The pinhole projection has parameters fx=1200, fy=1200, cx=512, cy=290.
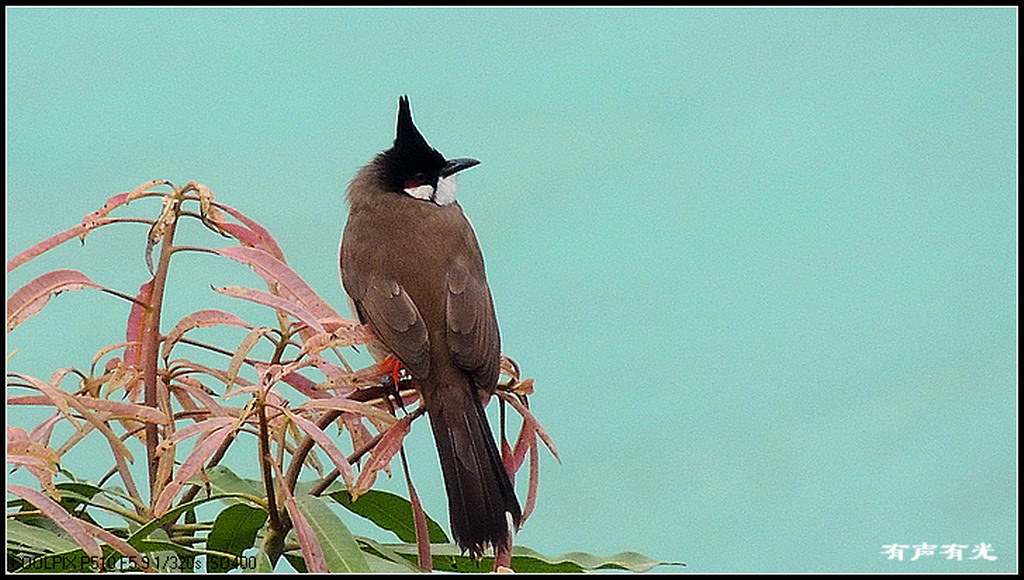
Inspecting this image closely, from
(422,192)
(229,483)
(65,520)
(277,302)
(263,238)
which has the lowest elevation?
(65,520)

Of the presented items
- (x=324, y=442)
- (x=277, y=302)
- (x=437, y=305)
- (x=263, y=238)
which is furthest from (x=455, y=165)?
(x=324, y=442)

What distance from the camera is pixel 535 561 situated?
1.13 meters

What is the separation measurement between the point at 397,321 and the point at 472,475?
26cm

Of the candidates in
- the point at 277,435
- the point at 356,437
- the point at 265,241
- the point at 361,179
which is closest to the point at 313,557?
the point at 277,435

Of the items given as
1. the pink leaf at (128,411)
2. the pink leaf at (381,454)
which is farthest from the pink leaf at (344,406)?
the pink leaf at (128,411)

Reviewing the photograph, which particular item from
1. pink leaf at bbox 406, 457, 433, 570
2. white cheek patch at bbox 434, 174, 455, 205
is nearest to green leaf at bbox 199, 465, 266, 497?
pink leaf at bbox 406, 457, 433, 570

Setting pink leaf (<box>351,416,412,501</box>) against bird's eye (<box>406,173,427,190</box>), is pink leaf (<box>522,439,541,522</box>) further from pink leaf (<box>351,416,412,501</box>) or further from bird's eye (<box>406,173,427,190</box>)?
bird's eye (<box>406,173,427,190</box>)

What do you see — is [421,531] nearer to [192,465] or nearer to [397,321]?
[192,465]

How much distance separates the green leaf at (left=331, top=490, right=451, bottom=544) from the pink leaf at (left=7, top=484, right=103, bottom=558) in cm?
31

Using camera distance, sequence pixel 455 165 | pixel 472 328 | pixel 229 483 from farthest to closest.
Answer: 1. pixel 455 165
2. pixel 472 328
3. pixel 229 483

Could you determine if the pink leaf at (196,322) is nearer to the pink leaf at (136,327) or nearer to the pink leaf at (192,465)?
the pink leaf at (136,327)

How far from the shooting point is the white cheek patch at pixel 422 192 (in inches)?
66.8

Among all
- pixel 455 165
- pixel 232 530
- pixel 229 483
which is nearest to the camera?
pixel 232 530

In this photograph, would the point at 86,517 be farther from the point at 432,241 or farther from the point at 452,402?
the point at 432,241
